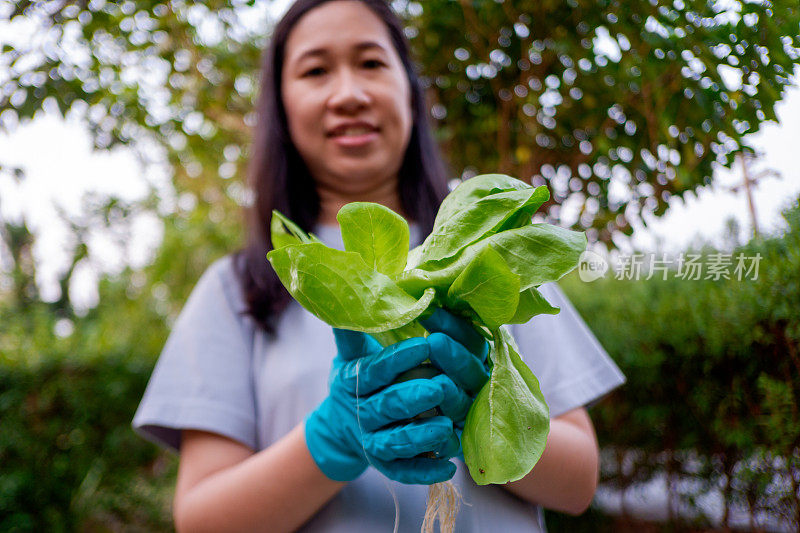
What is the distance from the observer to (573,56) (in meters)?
1.22

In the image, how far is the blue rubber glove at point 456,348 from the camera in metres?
0.67

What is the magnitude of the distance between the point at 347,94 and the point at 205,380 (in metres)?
0.63

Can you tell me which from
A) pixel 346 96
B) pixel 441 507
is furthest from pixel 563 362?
pixel 346 96

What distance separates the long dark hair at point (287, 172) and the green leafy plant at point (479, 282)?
588mm

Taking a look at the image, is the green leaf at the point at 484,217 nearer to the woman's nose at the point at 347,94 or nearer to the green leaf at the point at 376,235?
the green leaf at the point at 376,235

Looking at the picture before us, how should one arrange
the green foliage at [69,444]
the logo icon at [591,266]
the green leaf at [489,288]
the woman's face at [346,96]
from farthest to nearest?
the green foliage at [69,444], the woman's face at [346,96], the logo icon at [591,266], the green leaf at [489,288]

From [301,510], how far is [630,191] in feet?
2.75

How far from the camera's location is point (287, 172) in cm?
129

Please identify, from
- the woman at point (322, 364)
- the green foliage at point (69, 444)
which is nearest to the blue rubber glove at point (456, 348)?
the woman at point (322, 364)

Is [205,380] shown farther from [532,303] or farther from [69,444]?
[69,444]

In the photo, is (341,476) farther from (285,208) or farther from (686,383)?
A: (686,383)

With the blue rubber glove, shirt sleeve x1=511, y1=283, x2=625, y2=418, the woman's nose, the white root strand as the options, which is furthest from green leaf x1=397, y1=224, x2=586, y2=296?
the woman's nose

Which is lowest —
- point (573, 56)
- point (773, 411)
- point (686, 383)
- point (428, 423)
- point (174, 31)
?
point (686, 383)

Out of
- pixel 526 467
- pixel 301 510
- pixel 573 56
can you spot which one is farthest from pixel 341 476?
pixel 573 56
